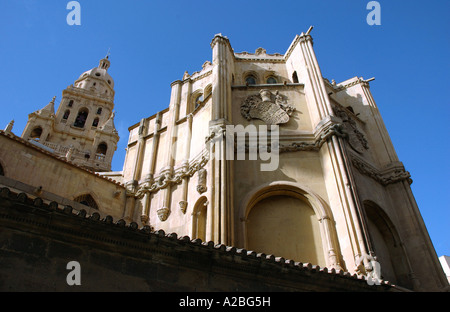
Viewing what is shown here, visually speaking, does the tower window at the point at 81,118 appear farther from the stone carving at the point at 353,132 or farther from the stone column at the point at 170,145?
the stone carving at the point at 353,132

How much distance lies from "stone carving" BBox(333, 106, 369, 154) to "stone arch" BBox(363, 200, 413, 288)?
130 inches

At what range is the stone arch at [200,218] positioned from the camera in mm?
14531

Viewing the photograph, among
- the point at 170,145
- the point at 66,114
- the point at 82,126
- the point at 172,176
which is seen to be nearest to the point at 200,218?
the point at 172,176

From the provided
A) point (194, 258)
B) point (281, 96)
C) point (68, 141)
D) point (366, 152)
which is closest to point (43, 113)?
point (68, 141)

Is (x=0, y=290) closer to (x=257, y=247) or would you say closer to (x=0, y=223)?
(x=0, y=223)

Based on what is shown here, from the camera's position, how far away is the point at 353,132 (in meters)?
18.6

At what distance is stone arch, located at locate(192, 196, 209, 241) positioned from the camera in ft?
47.7

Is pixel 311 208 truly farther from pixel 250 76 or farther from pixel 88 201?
pixel 88 201

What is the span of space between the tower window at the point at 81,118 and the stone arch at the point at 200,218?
3934cm

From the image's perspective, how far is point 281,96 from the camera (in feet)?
59.4

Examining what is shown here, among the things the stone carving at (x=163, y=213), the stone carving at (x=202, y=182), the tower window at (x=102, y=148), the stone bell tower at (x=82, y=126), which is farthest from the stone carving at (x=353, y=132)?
the tower window at (x=102, y=148)

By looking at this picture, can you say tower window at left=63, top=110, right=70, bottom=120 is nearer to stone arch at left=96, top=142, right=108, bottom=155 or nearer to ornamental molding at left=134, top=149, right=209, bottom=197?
stone arch at left=96, top=142, right=108, bottom=155

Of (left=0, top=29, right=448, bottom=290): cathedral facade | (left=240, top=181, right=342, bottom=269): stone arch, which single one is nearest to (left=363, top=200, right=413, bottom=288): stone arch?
(left=0, top=29, right=448, bottom=290): cathedral facade
